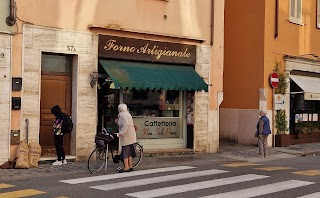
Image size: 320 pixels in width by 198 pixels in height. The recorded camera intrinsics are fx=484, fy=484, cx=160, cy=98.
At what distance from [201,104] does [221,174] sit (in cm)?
526

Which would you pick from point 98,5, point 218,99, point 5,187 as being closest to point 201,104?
point 218,99

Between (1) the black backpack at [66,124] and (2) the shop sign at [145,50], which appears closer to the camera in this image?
(1) the black backpack at [66,124]

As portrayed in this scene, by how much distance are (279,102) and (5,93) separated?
11361 mm

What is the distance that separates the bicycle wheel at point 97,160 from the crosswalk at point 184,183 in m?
0.65

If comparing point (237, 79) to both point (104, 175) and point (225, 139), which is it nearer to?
point (225, 139)

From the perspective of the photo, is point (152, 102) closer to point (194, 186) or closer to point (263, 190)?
point (194, 186)

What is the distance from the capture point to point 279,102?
63.7 ft

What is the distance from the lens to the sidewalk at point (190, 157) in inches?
450

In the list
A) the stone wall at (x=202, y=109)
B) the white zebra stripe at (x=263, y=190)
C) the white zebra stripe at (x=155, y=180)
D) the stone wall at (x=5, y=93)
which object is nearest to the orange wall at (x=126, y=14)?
the stone wall at (x=202, y=109)

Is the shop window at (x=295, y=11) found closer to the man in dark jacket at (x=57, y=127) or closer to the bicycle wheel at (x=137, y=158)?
the bicycle wheel at (x=137, y=158)

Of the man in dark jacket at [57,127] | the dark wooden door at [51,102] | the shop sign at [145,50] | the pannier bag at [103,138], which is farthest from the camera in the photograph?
the shop sign at [145,50]

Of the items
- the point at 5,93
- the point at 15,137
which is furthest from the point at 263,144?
the point at 5,93

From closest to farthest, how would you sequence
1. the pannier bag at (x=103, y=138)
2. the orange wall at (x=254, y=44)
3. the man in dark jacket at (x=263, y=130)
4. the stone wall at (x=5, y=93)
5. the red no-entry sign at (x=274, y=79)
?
the pannier bag at (x=103, y=138), the stone wall at (x=5, y=93), the man in dark jacket at (x=263, y=130), the red no-entry sign at (x=274, y=79), the orange wall at (x=254, y=44)

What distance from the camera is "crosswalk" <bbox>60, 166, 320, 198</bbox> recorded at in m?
8.83
